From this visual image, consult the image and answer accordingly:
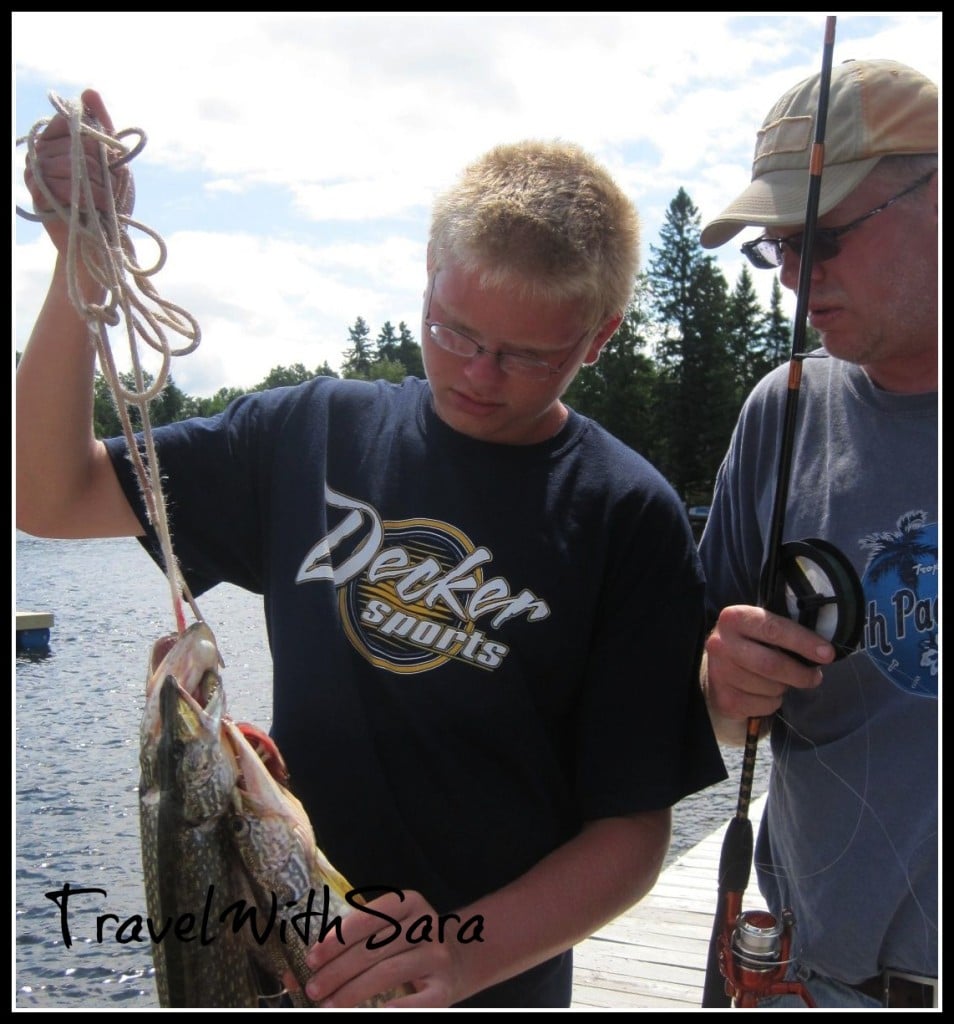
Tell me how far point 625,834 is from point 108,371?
1387 mm

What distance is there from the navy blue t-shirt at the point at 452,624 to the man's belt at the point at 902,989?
604 millimetres

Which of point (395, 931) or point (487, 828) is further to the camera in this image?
point (487, 828)

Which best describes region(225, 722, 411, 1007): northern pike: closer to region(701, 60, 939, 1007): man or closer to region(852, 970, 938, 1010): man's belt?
region(701, 60, 939, 1007): man

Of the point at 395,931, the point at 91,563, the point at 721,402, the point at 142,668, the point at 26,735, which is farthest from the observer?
the point at 721,402

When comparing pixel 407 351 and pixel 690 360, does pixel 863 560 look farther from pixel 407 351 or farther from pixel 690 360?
pixel 407 351

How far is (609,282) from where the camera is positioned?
221 cm

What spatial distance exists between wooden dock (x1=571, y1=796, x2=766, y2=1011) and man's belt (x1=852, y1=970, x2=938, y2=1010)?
2.29 meters

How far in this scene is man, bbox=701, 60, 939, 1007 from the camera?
220cm

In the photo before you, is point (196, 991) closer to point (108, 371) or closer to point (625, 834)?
point (625, 834)

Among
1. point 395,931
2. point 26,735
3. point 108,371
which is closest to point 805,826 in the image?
point 395,931

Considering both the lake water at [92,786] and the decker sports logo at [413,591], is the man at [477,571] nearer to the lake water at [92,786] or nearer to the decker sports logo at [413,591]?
the decker sports logo at [413,591]

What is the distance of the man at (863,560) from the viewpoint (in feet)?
7.23

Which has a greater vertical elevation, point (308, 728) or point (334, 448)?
point (334, 448)

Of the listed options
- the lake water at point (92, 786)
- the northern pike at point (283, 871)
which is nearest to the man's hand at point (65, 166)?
the northern pike at point (283, 871)
